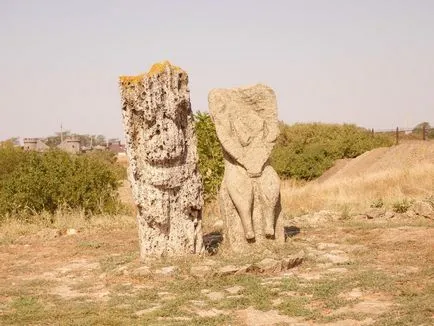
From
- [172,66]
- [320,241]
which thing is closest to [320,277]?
[320,241]

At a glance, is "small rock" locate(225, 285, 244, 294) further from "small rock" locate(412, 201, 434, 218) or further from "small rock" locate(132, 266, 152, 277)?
"small rock" locate(412, 201, 434, 218)

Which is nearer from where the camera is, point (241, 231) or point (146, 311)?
point (146, 311)

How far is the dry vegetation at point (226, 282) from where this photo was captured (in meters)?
6.06

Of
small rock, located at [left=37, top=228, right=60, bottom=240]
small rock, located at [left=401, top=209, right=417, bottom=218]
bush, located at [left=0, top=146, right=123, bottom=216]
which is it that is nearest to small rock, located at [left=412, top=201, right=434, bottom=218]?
small rock, located at [left=401, top=209, right=417, bottom=218]

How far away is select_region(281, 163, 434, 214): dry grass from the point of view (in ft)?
48.7

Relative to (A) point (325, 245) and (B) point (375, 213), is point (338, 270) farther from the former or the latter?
(B) point (375, 213)

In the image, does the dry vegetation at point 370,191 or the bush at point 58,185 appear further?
the bush at point 58,185

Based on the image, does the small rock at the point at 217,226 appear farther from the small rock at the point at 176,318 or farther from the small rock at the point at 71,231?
the small rock at the point at 176,318

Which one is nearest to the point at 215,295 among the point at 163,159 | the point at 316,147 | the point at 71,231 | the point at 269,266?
the point at 269,266

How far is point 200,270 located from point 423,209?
6308 mm

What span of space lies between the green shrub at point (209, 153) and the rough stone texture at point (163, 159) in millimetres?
6470

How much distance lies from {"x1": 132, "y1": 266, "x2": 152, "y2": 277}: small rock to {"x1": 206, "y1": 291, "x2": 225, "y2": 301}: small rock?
1.22 metres

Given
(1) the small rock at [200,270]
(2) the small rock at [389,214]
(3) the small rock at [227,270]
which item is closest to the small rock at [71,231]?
(1) the small rock at [200,270]

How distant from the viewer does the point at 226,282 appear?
291 inches
